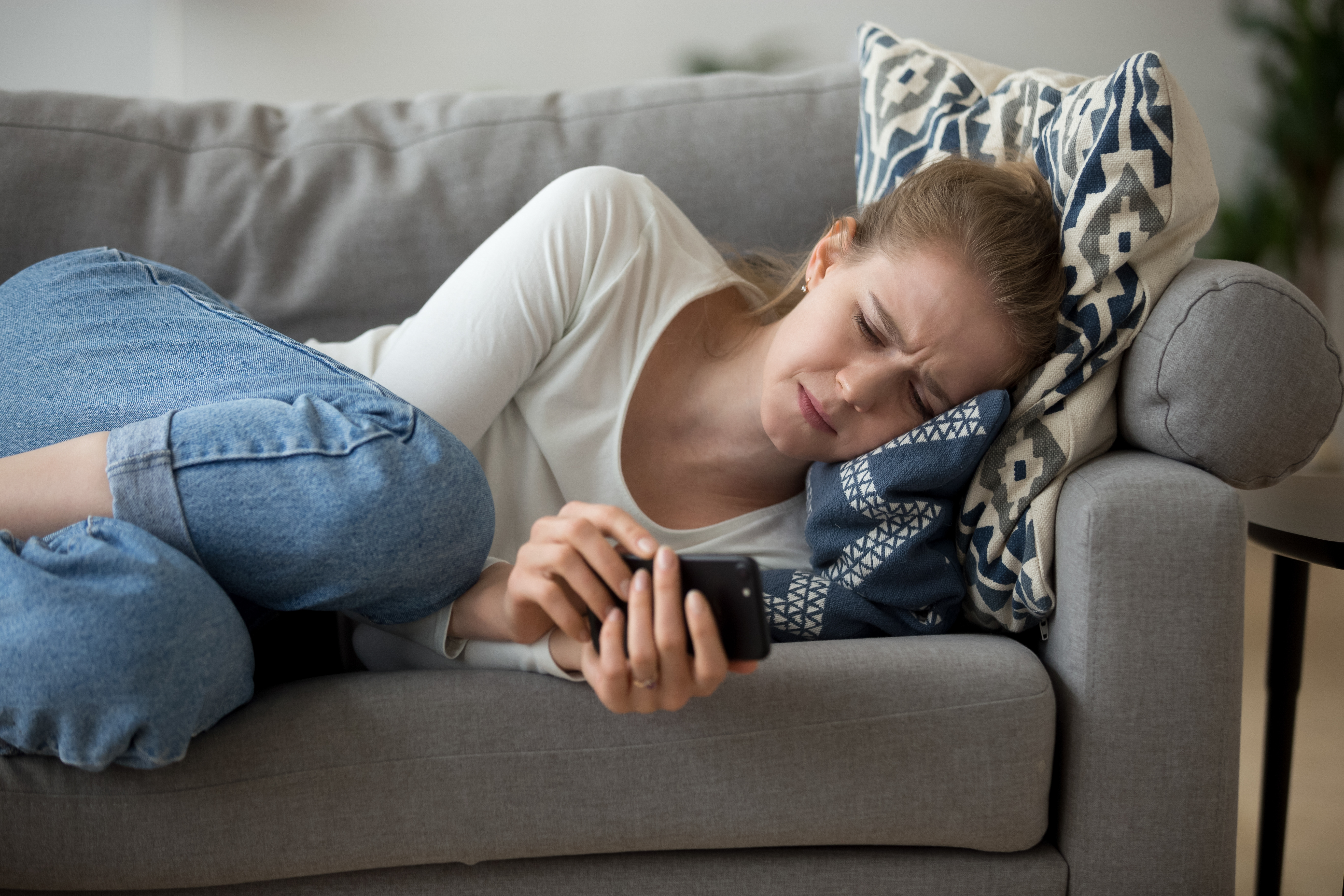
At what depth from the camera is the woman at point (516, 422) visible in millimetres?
647

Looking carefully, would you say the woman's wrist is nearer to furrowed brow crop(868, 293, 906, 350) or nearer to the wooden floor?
furrowed brow crop(868, 293, 906, 350)

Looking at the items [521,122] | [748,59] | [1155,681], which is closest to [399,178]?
[521,122]

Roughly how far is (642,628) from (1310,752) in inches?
56.7

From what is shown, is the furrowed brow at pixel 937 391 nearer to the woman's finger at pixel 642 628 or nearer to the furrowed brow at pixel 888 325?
the furrowed brow at pixel 888 325

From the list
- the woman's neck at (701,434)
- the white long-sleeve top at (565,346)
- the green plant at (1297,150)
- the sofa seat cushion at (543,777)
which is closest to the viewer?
the sofa seat cushion at (543,777)

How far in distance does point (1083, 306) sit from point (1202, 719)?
380 millimetres

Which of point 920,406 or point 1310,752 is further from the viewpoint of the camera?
point 1310,752

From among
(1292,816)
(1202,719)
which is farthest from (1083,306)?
(1292,816)

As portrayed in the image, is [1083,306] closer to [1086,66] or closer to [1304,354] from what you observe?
[1304,354]

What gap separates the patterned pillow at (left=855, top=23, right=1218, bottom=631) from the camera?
84 cm

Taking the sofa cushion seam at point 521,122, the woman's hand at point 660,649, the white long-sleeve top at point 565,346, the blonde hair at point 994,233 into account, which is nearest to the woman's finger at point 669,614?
the woman's hand at point 660,649

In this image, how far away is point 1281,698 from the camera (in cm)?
107

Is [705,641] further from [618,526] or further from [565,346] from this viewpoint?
[565,346]

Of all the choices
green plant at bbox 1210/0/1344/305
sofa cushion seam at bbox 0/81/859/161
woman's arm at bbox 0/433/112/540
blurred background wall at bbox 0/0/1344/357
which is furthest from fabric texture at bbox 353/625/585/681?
green plant at bbox 1210/0/1344/305
